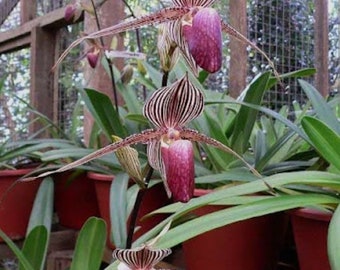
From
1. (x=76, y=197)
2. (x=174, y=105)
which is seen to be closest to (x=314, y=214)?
(x=174, y=105)

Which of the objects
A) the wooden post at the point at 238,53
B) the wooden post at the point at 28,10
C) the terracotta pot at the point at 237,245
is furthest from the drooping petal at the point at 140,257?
the wooden post at the point at 28,10

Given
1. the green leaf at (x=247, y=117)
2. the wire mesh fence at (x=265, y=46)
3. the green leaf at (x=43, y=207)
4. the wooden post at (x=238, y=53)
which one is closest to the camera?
the green leaf at (x=247, y=117)

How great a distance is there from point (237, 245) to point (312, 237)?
124 millimetres

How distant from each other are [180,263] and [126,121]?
1.08 ft

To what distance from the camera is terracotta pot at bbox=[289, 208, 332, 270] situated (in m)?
0.55

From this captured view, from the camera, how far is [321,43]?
152cm

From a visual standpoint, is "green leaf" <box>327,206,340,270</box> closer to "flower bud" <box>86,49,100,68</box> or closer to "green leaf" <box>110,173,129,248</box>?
"green leaf" <box>110,173,129,248</box>

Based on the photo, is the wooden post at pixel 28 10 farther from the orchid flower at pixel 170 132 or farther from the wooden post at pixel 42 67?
the orchid flower at pixel 170 132

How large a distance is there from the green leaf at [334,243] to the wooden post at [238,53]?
799mm

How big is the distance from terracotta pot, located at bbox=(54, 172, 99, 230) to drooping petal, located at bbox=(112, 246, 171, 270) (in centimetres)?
68

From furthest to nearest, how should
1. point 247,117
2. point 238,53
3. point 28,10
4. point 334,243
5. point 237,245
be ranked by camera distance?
point 28,10
point 238,53
point 247,117
point 237,245
point 334,243

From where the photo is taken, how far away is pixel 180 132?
1.34 feet

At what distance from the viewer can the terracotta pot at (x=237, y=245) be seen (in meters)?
0.66

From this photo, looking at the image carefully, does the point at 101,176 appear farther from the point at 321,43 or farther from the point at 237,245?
the point at 321,43
